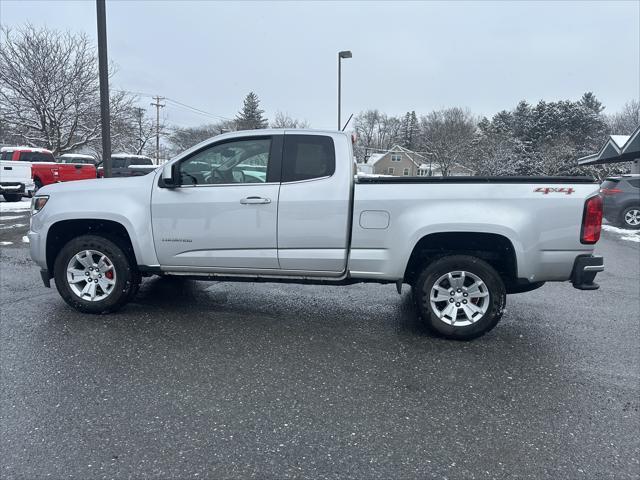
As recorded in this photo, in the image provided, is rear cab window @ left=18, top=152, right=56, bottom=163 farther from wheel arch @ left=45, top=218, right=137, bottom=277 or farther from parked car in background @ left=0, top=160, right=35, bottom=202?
wheel arch @ left=45, top=218, right=137, bottom=277

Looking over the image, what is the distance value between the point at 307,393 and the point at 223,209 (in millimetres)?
1981

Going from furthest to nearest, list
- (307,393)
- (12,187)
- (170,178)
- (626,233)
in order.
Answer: (12,187)
(626,233)
(170,178)
(307,393)

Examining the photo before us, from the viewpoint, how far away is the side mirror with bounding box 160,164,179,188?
14.6 feet

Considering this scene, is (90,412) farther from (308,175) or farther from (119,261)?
(308,175)

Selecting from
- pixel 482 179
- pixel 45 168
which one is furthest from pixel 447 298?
pixel 45 168

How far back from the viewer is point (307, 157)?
4430 mm

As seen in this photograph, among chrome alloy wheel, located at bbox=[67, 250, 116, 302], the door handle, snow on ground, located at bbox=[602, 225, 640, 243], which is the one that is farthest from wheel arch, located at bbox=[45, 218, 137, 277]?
snow on ground, located at bbox=[602, 225, 640, 243]

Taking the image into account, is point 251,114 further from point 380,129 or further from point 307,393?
point 307,393

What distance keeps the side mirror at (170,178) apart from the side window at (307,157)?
1.05 metres

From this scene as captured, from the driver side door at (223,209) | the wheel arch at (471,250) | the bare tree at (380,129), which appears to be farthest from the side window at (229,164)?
the bare tree at (380,129)

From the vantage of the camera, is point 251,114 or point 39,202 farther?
point 251,114

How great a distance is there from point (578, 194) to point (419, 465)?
2.66 meters

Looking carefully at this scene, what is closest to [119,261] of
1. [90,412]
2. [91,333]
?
[91,333]

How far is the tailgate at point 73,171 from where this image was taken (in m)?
18.8
